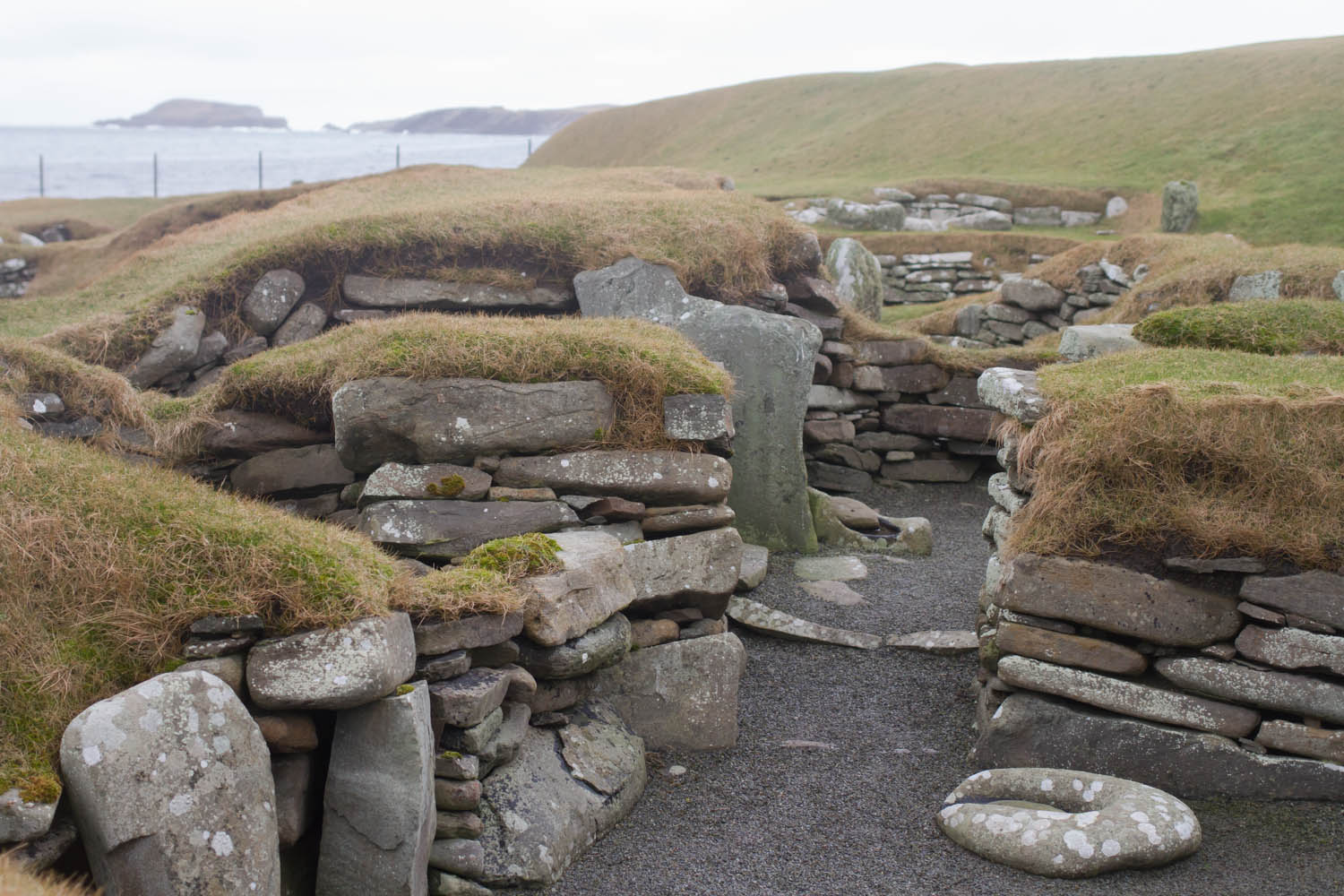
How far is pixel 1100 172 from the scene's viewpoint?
3584 centimetres

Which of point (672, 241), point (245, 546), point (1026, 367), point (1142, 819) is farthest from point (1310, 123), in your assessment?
point (245, 546)

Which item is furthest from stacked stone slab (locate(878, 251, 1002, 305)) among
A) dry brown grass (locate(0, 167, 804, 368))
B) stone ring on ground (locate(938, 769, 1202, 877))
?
stone ring on ground (locate(938, 769, 1202, 877))

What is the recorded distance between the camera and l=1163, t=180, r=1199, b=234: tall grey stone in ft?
86.5

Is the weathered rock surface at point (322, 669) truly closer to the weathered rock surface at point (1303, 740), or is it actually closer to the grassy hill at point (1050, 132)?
the weathered rock surface at point (1303, 740)

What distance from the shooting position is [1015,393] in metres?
7.60

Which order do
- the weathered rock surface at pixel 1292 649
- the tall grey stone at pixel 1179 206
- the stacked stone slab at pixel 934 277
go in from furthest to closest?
the stacked stone slab at pixel 934 277 → the tall grey stone at pixel 1179 206 → the weathered rock surface at pixel 1292 649

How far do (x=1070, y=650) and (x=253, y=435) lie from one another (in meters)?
6.44

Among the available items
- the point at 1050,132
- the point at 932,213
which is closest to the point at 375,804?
the point at 932,213

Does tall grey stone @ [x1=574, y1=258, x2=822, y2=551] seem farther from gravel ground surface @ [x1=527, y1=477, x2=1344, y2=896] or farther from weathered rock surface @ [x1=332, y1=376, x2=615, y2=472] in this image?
weathered rock surface @ [x1=332, y1=376, x2=615, y2=472]

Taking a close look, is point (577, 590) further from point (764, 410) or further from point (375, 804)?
point (764, 410)

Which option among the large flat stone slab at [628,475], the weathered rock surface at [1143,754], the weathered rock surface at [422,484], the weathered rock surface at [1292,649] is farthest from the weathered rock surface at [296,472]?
the weathered rock surface at [1292,649]

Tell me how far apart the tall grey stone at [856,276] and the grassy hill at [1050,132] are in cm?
1269

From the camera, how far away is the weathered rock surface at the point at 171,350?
12.1 meters

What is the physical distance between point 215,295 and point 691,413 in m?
8.09
